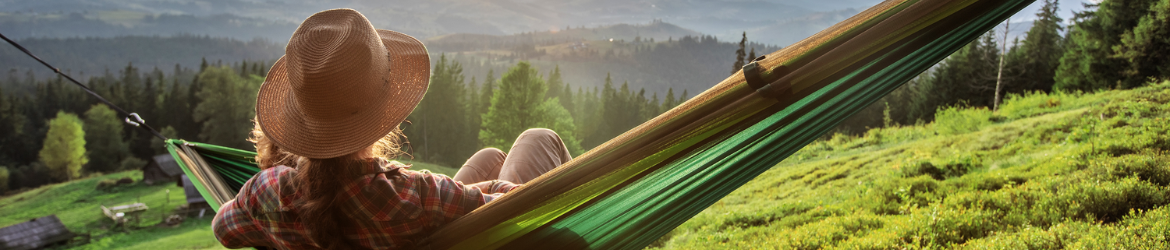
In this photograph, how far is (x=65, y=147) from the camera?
3753 centimetres

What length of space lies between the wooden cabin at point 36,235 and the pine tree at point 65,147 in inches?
819

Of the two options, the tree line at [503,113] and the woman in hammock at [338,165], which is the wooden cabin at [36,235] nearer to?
the tree line at [503,113]

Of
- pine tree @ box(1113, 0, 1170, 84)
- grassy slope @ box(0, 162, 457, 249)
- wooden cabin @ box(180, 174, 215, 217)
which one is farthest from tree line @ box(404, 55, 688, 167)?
pine tree @ box(1113, 0, 1170, 84)

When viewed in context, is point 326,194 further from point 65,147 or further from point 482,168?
point 65,147

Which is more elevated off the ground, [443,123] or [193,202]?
[443,123]

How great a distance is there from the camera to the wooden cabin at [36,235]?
64.4ft

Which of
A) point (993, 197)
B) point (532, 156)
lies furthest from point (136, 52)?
point (993, 197)

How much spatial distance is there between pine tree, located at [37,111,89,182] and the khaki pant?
161 feet

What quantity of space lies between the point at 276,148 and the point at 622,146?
0.94 meters

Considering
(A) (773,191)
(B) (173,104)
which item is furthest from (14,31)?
(A) (773,191)

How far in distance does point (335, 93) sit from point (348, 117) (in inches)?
2.6

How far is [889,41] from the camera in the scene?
1175 millimetres

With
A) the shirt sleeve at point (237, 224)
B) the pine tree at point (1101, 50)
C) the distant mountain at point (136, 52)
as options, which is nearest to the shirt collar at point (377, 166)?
the shirt sleeve at point (237, 224)

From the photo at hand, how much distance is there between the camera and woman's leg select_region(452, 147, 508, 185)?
2.12 m
